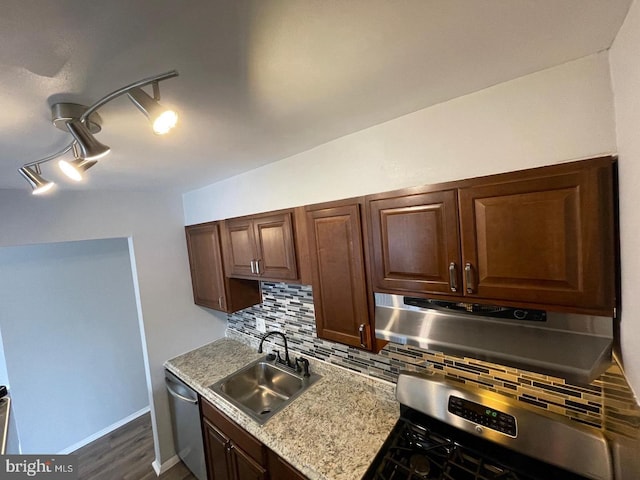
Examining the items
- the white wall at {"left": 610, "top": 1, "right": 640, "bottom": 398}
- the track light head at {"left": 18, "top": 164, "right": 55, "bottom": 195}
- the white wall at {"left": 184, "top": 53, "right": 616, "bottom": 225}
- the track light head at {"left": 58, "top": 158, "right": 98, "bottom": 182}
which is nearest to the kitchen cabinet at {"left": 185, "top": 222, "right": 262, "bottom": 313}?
the white wall at {"left": 184, "top": 53, "right": 616, "bottom": 225}

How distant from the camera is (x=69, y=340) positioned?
109 inches

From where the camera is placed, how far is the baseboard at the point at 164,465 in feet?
7.61

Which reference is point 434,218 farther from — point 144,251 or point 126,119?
point 144,251

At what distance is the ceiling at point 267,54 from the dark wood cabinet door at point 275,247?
614mm

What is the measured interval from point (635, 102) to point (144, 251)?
293cm

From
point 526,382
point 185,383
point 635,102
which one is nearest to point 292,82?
point 635,102

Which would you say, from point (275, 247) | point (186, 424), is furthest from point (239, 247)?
point (186, 424)

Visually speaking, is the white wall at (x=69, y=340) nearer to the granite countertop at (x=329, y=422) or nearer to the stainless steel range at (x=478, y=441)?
the granite countertop at (x=329, y=422)

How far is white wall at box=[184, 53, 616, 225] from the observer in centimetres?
85

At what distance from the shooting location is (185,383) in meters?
2.10

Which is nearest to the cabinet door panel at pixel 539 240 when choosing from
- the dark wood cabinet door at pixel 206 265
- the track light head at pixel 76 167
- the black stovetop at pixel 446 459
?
the black stovetop at pixel 446 459

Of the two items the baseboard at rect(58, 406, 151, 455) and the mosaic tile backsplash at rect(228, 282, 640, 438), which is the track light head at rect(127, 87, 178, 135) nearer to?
the mosaic tile backsplash at rect(228, 282, 640, 438)

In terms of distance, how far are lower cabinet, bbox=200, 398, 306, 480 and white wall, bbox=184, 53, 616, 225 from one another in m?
1.46

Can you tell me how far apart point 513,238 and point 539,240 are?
2.7 inches
